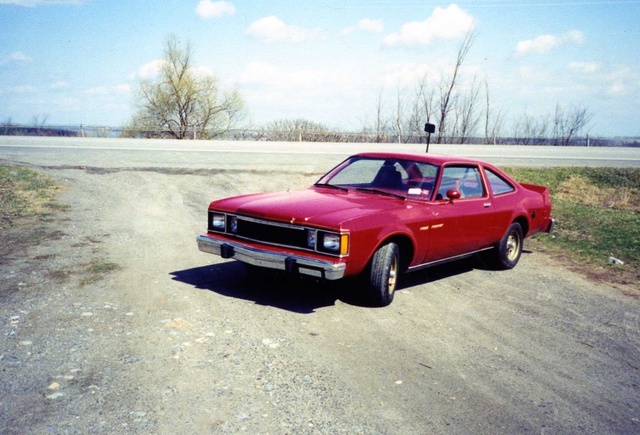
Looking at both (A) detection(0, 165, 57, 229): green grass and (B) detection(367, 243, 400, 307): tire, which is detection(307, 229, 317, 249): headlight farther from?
(A) detection(0, 165, 57, 229): green grass

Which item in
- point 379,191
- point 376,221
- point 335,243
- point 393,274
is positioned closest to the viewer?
point 335,243

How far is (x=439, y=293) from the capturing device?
632 centimetres

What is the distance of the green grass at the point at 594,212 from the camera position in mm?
8836

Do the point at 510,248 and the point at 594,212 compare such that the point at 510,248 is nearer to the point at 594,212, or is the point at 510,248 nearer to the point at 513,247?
the point at 513,247

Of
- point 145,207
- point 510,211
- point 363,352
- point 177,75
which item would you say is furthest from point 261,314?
point 177,75

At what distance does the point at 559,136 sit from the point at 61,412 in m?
39.8

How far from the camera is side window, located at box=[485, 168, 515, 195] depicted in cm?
733

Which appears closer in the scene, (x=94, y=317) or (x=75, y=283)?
(x=94, y=317)

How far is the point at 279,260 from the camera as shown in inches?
202

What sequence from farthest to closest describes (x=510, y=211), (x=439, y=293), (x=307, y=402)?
(x=510, y=211) < (x=439, y=293) < (x=307, y=402)

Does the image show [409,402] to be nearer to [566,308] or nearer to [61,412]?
[61,412]

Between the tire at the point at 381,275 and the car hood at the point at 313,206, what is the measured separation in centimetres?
40

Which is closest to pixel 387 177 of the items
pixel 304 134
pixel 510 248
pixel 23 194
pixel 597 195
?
pixel 510 248

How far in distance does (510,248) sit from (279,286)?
3.46 m
